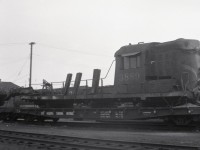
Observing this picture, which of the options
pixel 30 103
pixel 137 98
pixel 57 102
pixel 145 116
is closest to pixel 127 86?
pixel 137 98

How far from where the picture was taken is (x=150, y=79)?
51.3ft

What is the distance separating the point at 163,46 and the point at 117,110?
13.2ft

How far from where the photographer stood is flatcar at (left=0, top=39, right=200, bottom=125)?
1405cm

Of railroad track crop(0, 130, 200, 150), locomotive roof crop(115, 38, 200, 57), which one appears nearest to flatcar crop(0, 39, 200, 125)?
locomotive roof crop(115, 38, 200, 57)

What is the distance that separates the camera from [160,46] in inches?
618

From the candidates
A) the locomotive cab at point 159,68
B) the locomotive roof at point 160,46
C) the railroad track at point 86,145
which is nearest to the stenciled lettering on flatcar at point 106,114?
the locomotive cab at point 159,68

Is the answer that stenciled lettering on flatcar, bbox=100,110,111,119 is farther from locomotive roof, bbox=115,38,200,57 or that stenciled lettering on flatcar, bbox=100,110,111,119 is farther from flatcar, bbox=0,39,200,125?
locomotive roof, bbox=115,38,200,57

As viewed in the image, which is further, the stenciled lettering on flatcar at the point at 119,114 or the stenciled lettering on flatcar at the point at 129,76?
the stenciled lettering on flatcar at the point at 129,76

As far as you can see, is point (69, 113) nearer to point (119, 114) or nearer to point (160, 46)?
point (119, 114)

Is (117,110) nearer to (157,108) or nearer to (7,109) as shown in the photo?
(157,108)

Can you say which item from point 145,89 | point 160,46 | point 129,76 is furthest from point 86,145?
point 160,46

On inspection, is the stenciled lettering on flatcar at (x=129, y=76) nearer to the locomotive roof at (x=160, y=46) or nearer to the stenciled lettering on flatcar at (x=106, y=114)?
the locomotive roof at (x=160, y=46)

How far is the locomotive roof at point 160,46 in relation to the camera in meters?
15.0

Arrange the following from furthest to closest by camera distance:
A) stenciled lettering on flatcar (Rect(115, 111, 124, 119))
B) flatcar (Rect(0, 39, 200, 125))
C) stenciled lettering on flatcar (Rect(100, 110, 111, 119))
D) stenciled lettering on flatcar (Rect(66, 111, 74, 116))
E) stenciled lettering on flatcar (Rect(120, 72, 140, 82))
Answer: stenciled lettering on flatcar (Rect(66, 111, 74, 116)) < stenciled lettering on flatcar (Rect(100, 110, 111, 119)) < stenciled lettering on flatcar (Rect(120, 72, 140, 82)) < stenciled lettering on flatcar (Rect(115, 111, 124, 119)) < flatcar (Rect(0, 39, 200, 125))
